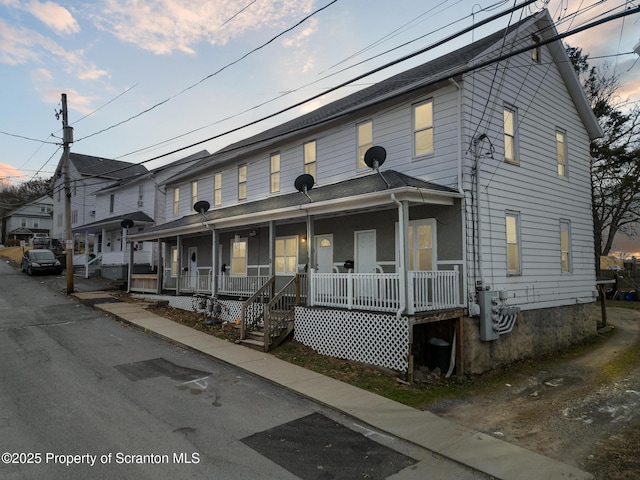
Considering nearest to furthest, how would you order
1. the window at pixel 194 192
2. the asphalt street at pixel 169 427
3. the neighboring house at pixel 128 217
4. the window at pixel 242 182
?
the asphalt street at pixel 169 427, the window at pixel 242 182, the window at pixel 194 192, the neighboring house at pixel 128 217

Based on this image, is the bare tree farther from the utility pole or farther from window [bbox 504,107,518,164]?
the utility pole

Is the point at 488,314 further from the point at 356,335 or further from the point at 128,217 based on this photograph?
the point at 128,217

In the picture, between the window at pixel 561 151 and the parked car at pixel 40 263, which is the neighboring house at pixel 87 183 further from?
the window at pixel 561 151

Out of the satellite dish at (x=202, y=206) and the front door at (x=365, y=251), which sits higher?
the satellite dish at (x=202, y=206)

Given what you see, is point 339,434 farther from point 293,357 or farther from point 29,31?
point 29,31

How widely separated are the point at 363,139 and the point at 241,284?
6678 millimetres

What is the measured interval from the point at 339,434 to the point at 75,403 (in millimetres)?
4242

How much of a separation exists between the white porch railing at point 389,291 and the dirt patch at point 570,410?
7.12 ft

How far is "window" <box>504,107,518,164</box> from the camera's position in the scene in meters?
11.5

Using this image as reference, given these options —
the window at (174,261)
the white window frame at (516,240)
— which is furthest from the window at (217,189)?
the white window frame at (516,240)

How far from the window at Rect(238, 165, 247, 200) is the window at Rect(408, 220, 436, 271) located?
874 cm

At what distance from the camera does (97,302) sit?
1666 cm

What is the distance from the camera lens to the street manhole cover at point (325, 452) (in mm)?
4722

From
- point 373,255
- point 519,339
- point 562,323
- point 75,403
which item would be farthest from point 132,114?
point 562,323
